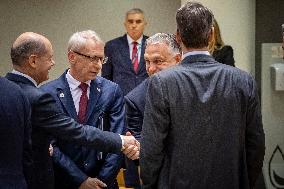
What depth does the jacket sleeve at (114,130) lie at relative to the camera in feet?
9.37

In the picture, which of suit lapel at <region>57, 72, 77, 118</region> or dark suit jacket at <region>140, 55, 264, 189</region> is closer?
dark suit jacket at <region>140, 55, 264, 189</region>

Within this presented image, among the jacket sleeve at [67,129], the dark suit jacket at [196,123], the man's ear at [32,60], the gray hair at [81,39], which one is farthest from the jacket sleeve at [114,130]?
the dark suit jacket at [196,123]

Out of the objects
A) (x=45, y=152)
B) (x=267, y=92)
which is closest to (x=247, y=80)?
(x=45, y=152)

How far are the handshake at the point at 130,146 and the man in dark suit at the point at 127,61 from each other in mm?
3064

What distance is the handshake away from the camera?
9.07 ft

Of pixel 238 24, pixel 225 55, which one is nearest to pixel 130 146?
pixel 225 55

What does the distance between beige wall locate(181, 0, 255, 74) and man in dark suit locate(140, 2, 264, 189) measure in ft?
11.6

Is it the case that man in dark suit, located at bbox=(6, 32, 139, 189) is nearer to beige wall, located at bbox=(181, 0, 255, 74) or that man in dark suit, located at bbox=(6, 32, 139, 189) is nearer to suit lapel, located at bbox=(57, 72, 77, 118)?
suit lapel, located at bbox=(57, 72, 77, 118)

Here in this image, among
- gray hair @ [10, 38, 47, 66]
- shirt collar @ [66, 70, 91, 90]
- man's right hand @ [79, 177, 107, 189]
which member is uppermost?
gray hair @ [10, 38, 47, 66]

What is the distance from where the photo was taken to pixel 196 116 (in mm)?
2135

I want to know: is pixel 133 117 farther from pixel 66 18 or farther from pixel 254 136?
pixel 66 18

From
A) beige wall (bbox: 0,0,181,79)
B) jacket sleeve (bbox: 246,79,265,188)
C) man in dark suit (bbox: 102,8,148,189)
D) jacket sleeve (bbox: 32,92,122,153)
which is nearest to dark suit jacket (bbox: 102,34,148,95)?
man in dark suit (bbox: 102,8,148,189)

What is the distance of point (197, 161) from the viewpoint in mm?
2150

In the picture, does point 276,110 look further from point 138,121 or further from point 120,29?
point 138,121
